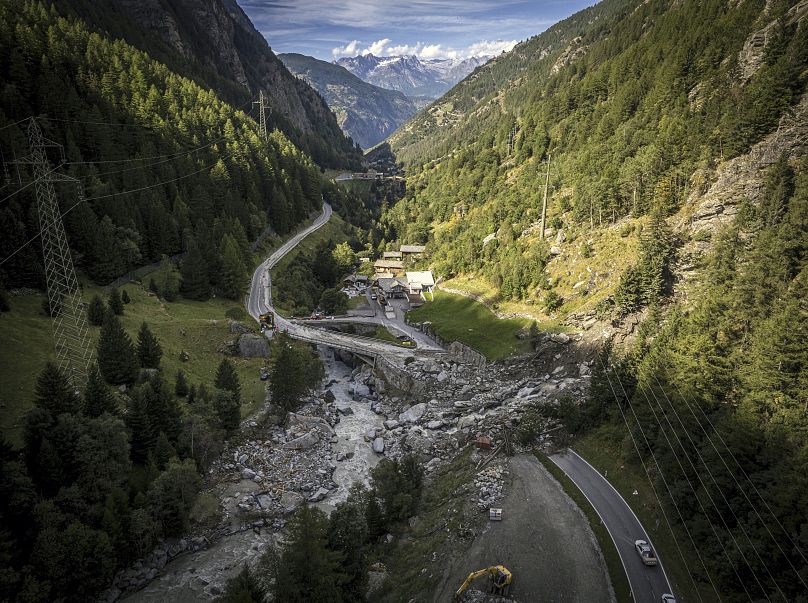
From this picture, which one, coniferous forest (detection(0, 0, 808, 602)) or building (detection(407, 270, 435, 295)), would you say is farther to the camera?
building (detection(407, 270, 435, 295))

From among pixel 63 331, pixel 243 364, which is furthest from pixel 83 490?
pixel 243 364

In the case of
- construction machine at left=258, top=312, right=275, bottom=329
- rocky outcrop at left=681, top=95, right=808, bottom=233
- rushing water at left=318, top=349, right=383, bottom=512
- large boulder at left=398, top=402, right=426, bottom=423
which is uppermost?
rocky outcrop at left=681, top=95, right=808, bottom=233

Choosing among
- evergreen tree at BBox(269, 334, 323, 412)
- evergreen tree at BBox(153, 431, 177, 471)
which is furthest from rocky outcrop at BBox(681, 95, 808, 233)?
evergreen tree at BBox(153, 431, 177, 471)

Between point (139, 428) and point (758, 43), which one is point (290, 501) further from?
point (758, 43)

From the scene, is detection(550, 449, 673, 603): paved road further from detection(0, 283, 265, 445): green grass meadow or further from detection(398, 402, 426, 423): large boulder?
detection(0, 283, 265, 445): green grass meadow

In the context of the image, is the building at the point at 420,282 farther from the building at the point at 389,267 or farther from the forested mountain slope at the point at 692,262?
the building at the point at 389,267

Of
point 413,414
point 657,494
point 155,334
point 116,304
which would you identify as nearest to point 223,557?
point 413,414

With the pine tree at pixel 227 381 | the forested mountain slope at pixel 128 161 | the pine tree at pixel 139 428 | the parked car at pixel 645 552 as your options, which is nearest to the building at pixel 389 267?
the forested mountain slope at pixel 128 161
